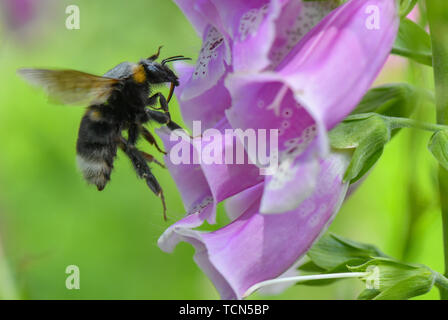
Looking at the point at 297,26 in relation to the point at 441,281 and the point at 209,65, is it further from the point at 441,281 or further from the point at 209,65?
the point at 441,281

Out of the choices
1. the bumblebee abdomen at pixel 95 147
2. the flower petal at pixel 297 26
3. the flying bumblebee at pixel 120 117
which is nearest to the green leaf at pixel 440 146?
the flower petal at pixel 297 26

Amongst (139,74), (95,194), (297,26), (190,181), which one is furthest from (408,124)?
(95,194)

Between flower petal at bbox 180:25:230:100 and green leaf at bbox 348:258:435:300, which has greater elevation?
flower petal at bbox 180:25:230:100

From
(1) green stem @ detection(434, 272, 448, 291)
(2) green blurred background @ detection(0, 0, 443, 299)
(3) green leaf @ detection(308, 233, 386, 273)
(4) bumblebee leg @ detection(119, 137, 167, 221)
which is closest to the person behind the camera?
(1) green stem @ detection(434, 272, 448, 291)

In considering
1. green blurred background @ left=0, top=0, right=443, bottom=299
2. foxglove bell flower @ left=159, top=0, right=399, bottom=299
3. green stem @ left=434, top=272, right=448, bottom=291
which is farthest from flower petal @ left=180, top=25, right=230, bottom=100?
green blurred background @ left=0, top=0, right=443, bottom=299

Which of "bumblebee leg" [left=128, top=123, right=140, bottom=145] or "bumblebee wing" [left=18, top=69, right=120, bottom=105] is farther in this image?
Result: "bumblebee leg" [left=128, top=123, right=140, bottom=145]

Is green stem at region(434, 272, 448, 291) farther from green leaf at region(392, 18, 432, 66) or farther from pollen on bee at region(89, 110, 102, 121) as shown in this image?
pollen on bee at region(89, 110, 102, 121)

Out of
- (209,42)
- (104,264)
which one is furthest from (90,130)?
(104,264)
